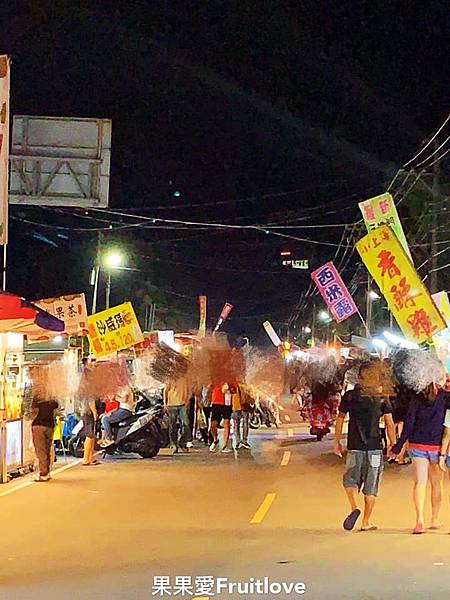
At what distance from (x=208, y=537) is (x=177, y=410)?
9.86 metres

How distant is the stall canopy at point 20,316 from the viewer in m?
13.7

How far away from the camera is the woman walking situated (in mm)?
10078

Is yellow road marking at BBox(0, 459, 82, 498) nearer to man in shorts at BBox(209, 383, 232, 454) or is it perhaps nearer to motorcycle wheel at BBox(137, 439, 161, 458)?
motorcycle wheel at BBox(137, 439, 161, 458)

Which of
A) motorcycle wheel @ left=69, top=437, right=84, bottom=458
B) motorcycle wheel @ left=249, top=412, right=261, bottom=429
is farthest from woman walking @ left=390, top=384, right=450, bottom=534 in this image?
motorcycle wheel @ left=249, top=412, right=261, bottom=429

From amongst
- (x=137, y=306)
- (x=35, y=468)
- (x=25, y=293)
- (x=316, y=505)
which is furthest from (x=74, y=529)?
(x=137, y=306)

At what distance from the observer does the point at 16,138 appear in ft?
50.6

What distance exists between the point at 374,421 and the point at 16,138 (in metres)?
8.20

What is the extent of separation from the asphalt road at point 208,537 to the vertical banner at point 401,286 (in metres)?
2.48

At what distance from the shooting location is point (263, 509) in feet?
39.2

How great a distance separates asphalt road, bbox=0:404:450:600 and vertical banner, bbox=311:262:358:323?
15.0m

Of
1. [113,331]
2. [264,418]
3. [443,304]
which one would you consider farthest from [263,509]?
[264,418]

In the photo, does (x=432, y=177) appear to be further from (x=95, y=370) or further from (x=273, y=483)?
(x=273, y=483)

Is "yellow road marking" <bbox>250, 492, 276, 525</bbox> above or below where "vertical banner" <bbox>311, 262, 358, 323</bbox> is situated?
below

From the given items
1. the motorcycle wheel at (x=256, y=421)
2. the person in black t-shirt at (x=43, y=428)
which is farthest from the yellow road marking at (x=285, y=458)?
the motorcycle wheel at (x=256, y=421)
